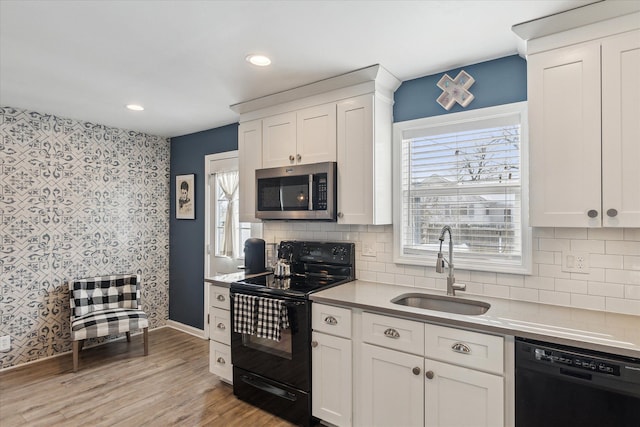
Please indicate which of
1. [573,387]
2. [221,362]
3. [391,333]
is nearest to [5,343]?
[221,362]

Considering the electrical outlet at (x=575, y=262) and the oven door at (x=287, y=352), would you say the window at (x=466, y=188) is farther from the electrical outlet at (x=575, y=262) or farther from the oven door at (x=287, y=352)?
the oven door at (x=287, y=352)

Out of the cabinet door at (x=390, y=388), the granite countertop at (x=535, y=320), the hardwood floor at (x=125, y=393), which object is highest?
the granite countertop at (x=535, y=320)

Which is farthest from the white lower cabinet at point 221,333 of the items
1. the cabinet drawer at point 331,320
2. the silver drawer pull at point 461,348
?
the silver drawer pull at point 461,348

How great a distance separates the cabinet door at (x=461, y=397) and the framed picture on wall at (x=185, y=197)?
11.0ft

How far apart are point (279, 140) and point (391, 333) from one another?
1762mm

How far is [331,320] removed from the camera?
7.47 feet

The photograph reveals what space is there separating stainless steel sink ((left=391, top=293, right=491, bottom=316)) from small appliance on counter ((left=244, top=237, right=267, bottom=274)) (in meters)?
1.33

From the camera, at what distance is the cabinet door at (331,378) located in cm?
222

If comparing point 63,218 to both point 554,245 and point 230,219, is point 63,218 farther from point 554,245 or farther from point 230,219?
point 554,245

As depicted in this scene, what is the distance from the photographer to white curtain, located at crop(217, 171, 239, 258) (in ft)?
13.1

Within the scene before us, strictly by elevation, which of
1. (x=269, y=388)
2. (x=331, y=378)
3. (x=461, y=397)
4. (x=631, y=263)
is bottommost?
(x=269, y=388)

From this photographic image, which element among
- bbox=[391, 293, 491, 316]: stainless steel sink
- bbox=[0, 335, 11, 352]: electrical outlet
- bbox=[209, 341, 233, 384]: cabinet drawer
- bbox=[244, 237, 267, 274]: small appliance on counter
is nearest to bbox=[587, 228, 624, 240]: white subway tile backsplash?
bbox=[391, 293, 491, 316]: stainless steel sink

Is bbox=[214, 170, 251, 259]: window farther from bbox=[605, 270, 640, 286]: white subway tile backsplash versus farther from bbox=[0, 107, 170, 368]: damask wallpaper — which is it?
bbox=[605, 270, 640, 286]: white subway tile backsplash

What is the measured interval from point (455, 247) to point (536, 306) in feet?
1.94
